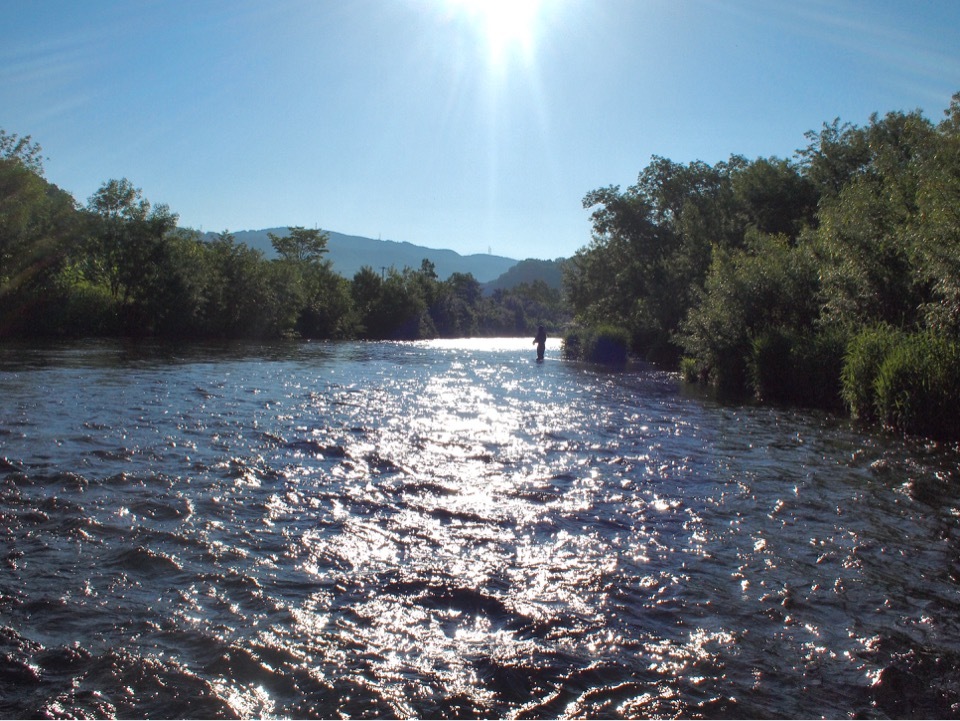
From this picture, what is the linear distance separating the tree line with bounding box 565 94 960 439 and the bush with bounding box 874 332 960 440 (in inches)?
1.3

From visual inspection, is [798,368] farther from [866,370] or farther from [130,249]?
[130,249]

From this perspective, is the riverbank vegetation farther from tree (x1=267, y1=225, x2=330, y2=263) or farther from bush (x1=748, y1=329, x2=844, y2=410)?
tree (x1=267, y1=225, x2=330, y2=263)

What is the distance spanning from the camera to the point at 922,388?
56.4 feet

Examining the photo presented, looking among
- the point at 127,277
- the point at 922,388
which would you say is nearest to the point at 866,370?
the point at 922,388

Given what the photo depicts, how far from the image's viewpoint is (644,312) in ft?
169

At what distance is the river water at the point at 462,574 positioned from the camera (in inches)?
197

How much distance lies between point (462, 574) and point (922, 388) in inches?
592

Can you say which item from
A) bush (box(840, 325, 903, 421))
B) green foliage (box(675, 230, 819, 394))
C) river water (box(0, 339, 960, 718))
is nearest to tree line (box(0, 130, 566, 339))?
green foliage (box(675, 230, 819, 394))

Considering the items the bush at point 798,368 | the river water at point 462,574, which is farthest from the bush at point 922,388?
the bush at point 798,368

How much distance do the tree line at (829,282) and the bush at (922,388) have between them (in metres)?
0.03

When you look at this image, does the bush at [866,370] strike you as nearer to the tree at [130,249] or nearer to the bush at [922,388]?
the bush at [922,388]

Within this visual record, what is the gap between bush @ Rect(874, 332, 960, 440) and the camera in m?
16.6

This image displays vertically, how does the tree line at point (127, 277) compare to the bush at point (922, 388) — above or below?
above

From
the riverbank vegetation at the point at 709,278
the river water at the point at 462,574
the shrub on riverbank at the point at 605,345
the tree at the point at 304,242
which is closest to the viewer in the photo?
the river water at the point at 462,574
